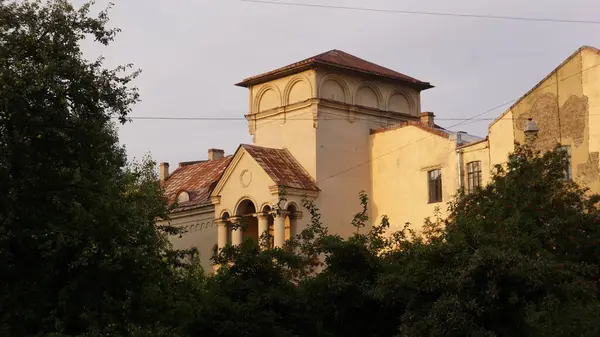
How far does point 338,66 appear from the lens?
138 feet

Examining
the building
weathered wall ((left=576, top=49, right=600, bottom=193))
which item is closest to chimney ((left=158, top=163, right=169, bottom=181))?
the building

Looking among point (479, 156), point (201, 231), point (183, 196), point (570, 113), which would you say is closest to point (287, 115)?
point (201, 231)

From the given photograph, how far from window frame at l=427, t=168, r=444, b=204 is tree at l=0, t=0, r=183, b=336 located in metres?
20.6

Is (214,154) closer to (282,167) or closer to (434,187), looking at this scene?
(282,167)

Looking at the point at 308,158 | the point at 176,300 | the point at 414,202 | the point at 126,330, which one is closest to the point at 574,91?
the point at 414,202

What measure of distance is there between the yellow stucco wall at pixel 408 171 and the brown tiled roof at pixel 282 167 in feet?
10.5

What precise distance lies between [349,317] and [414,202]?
18.3 meters

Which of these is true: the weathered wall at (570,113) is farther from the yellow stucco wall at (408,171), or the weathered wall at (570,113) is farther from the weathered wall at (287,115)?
the weathered wall at (287,115)

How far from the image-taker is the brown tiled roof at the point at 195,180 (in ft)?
160

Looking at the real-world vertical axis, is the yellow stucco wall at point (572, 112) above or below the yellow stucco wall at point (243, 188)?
above

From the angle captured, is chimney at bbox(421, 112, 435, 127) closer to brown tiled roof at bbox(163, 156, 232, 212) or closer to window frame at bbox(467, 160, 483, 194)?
window frame at bbox(467, 160, 483, 194)

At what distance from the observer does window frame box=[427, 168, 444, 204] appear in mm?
40250

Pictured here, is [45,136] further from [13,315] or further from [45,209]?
[13,315]

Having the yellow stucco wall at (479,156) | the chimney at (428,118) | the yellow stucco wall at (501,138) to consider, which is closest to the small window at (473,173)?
the yellow stucco wall at (479,156)
